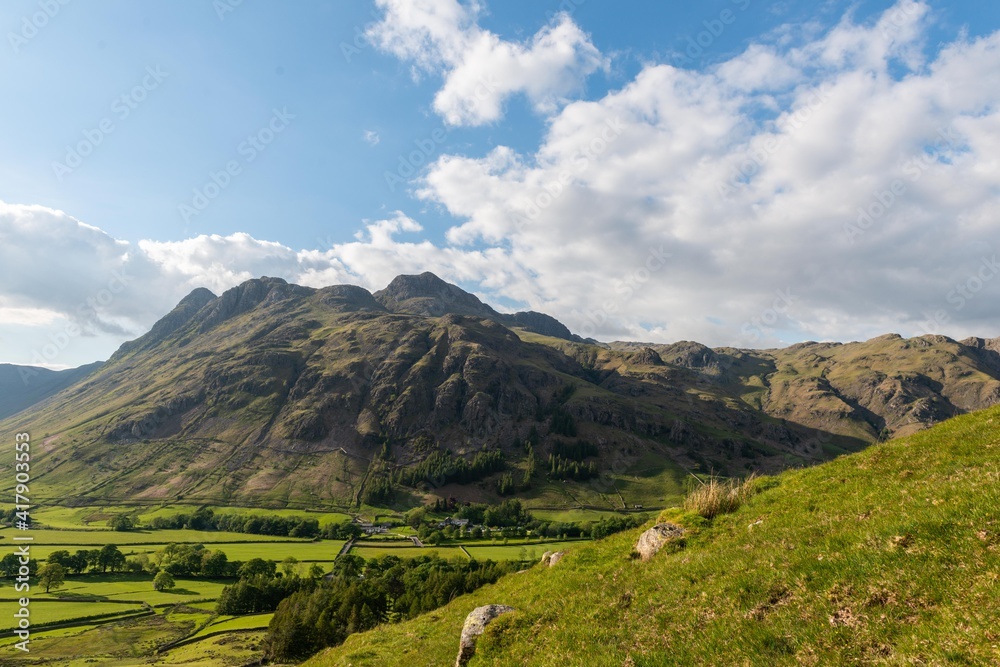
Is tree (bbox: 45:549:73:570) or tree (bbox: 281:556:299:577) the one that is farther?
tree (bbox: 45:549:73:570)

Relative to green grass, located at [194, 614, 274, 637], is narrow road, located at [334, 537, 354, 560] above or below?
below

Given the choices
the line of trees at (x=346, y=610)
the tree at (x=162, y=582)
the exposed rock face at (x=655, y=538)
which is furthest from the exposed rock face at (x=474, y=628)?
the tree at (x=162, y=582)

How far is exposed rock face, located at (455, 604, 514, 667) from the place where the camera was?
17828 millimetres

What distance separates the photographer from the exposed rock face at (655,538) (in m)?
19.8

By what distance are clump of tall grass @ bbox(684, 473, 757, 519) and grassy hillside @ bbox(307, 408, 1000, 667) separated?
0.75 metres

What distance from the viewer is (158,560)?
15288 centimetres

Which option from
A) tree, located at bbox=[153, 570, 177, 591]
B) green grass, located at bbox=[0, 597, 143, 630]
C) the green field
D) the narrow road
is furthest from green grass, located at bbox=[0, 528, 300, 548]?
green grass, located at bbox=[0, 597, 143, 630]

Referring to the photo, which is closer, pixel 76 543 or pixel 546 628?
pixel 546 628

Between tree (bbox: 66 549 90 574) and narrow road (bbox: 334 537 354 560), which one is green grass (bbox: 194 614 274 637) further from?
tree (bbox: 66 549 90 574)

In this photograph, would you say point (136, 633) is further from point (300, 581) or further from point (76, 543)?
point (76, 543)

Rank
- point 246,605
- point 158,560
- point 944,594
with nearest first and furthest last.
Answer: point 944,594 → point 246,605 → point 158,560

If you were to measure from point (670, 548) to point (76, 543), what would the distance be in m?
236

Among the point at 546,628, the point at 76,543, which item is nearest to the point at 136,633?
the point at 76,543

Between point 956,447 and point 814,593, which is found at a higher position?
point 956,447
